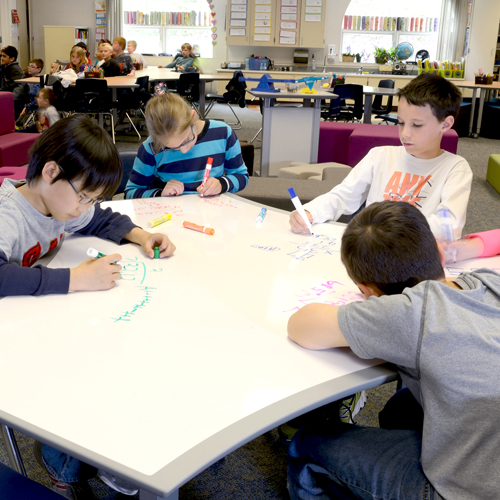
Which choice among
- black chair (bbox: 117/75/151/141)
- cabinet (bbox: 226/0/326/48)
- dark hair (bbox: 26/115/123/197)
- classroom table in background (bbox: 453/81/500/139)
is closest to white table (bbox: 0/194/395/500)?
dark hair (bbox: 26/115/123/197)

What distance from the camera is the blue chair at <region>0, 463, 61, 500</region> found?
80 centimetres

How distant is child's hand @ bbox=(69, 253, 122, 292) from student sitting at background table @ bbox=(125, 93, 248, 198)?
2.45 ft

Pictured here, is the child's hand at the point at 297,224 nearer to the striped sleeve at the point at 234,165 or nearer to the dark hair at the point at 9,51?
the striped sleeve at the point at 234,165

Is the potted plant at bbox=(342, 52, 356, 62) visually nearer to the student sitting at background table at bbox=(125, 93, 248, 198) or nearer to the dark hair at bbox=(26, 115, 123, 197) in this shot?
the student sitting at background table at bbox=(125, 93, 248, 198)

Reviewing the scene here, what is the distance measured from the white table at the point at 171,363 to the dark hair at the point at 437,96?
0.70 meters

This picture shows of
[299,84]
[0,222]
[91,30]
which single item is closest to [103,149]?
[0,222]

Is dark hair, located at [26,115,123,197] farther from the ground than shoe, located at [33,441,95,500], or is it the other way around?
dark hair, located at [26,115,123,197]

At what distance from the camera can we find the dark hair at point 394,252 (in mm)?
940

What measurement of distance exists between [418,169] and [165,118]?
0.87 metres

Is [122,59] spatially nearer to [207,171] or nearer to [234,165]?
[234,165]

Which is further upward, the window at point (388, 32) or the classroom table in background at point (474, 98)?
the window at point (388, 32)

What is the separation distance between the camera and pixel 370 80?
9805 mm

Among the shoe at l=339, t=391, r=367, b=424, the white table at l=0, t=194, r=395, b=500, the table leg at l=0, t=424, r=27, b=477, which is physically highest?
the white table at l=0, t=194, r=395, b=500

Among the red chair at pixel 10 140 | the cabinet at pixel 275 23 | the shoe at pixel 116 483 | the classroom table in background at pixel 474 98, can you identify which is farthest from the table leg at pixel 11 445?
the cabinet at pixel 275 23
